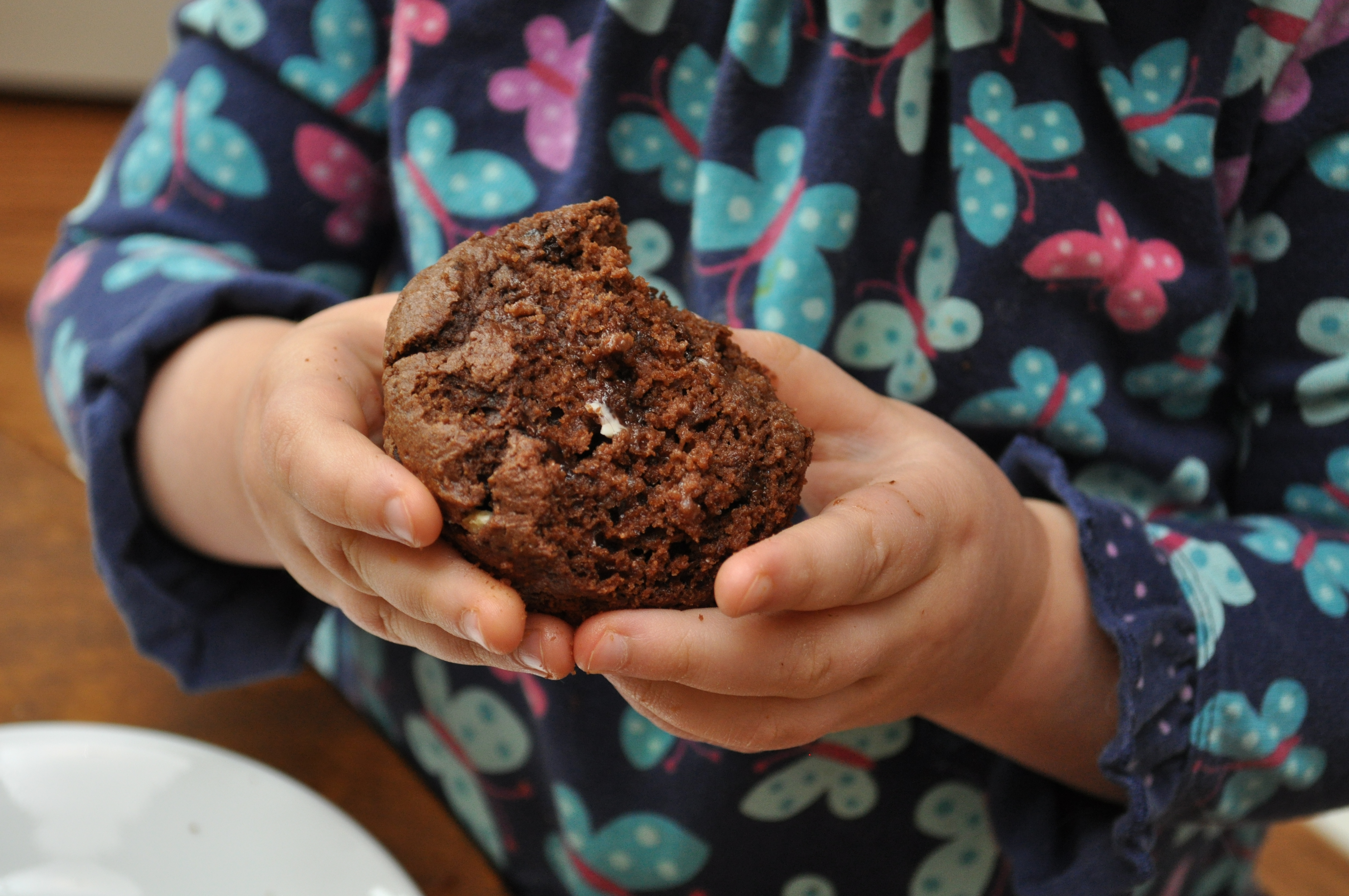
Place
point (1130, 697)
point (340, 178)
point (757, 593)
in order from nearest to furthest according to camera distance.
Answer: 1. point (757, 593)
2. point (1130, 697)
3. point (340, 178)

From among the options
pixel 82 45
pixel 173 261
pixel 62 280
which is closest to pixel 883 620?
pixel 173 261

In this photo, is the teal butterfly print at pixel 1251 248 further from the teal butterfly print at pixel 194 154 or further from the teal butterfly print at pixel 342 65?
the teal butterfly print at pixel 194 154

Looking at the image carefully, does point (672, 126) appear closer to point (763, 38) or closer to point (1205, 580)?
point (763, 38)

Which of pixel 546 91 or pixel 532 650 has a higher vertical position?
pixel 546 91

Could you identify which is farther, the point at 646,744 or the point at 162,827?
the point at 646,744

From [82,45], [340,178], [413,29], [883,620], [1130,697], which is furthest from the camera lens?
[82,45]

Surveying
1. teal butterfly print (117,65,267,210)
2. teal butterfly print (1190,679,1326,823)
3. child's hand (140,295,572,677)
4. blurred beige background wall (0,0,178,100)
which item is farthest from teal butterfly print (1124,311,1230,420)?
blurred beige background wall (0,0,178,100)

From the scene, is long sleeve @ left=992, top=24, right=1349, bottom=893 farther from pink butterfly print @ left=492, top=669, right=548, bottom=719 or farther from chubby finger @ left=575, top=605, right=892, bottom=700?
pink butterfly print @ left=492, top=669, right=548, bottom=719
